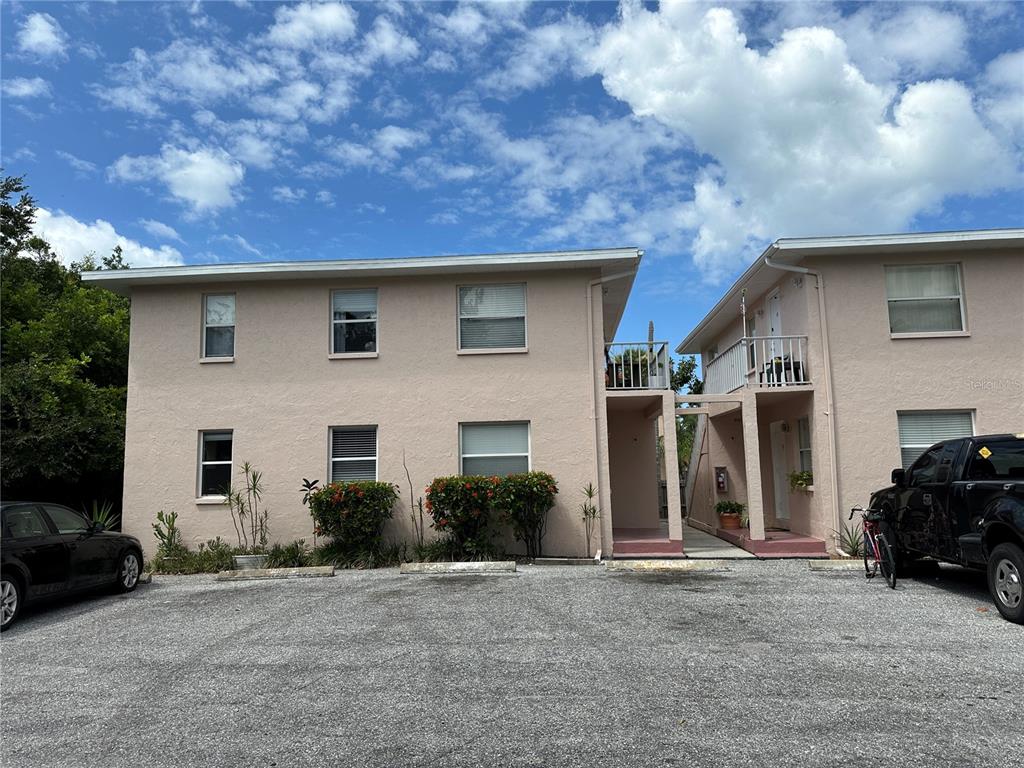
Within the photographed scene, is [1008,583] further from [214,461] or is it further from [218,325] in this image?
[218,325]

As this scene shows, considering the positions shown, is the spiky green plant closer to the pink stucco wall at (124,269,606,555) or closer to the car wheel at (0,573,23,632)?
the pink stucco wall at (124,269,606,555)

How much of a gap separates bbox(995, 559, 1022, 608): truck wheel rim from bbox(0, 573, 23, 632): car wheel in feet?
35.0

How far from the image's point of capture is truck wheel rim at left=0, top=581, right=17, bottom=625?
7.72 metres

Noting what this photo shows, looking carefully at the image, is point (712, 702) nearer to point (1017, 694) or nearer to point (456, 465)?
point (1017, 694)

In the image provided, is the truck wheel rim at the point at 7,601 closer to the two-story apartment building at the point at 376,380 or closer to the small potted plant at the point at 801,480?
the two-story apartment building at the point at 376,380

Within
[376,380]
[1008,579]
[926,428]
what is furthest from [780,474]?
[376,380]

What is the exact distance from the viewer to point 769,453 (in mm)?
16984

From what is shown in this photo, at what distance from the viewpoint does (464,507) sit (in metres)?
11.9

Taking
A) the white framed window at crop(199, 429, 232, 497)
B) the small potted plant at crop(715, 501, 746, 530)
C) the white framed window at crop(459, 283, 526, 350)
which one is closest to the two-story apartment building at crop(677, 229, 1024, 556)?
the small potted plant at crop(715, 501, 746, 530)

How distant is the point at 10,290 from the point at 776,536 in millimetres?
20501

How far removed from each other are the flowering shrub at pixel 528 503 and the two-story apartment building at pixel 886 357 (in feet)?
11.5

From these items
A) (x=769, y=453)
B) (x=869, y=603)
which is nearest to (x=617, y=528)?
(x=769, y=453)

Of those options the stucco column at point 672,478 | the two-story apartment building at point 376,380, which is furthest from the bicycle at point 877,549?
the two-story apartment building at point 376,380

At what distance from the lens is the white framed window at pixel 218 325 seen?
45.0ft
